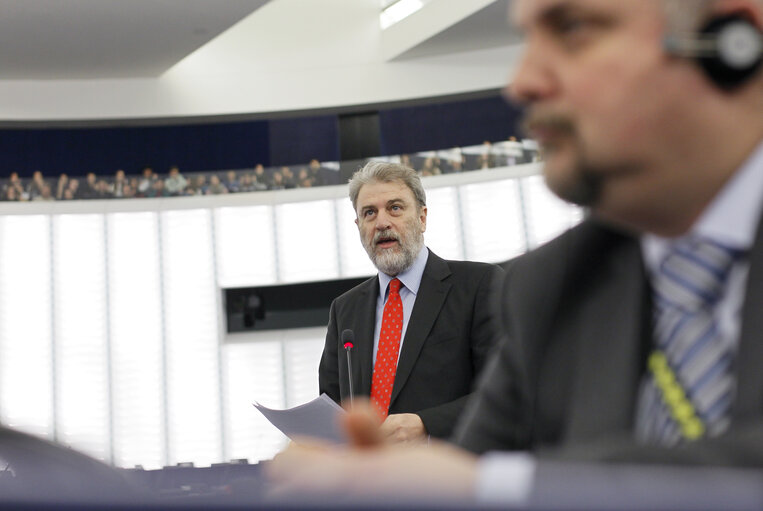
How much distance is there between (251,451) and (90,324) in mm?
3040

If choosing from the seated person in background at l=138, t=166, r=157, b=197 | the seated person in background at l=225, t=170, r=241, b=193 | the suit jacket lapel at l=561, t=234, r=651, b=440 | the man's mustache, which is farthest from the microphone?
the seated person in background at l=138, t=166, r=157, b=197

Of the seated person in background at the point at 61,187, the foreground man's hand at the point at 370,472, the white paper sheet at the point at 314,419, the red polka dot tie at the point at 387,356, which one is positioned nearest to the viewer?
the foreground man's hand at the point at 370,472

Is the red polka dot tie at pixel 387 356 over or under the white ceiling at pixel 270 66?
under

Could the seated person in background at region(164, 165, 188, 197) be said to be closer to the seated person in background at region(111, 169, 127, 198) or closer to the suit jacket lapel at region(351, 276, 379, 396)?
the seated person in background at region(111, 169, 127, 198)

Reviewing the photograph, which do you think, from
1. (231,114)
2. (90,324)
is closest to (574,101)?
(90,324)

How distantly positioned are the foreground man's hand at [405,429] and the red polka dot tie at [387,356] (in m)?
0.19

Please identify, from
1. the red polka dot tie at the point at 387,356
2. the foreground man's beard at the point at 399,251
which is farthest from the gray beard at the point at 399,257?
the red polka dot tie at the point at 387,356

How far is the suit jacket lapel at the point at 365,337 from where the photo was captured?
3098 mm

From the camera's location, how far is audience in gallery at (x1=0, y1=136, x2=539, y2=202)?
1311 cm

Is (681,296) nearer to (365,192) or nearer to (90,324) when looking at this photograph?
(365,192)

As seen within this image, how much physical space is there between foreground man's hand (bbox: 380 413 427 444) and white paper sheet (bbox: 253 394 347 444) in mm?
206

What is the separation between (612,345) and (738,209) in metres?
0.16

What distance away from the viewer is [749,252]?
2.48ft

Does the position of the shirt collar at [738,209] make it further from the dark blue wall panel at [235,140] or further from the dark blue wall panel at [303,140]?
the dark blue wall panel at [303,140]
